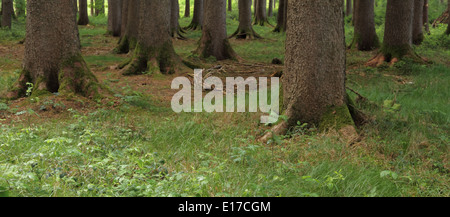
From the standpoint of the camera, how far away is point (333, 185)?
3.94 meters

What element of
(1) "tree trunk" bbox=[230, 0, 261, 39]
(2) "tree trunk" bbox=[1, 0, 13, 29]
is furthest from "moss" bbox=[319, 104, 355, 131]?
(2) "tree trunk" bbox=[1, 0, 13, 29]

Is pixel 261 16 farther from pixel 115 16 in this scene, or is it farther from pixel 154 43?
pixel 154 43

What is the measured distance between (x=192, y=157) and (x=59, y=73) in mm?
3797

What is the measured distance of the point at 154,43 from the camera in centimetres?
1098

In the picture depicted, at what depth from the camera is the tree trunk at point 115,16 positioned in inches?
768

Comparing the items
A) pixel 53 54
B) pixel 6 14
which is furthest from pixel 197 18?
pixel 53 54

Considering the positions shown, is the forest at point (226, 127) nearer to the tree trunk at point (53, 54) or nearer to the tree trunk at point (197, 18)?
the tree trunk at point (53, 54)

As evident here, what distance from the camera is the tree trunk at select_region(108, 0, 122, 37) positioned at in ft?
64.0

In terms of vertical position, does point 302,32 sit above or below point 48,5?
below

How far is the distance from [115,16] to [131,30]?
603 cm

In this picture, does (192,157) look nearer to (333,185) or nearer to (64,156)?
(64,156)

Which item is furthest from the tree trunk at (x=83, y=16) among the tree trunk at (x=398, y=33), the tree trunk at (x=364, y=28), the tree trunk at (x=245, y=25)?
the tree trunk at (x=398, y=33)
